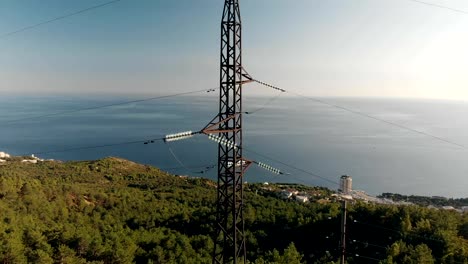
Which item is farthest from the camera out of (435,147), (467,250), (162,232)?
(435,147)

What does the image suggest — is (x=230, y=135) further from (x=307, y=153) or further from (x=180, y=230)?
(x=307, y=153)

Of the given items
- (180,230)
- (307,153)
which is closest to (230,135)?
(180,230)

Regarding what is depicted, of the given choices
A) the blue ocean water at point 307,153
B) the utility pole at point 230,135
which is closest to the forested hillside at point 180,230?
the utility pole at point 230,135

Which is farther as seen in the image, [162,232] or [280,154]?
[280,154]

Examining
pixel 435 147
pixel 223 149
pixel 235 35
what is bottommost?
pixel 435 147

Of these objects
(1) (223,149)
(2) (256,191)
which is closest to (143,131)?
(2) (256,191)

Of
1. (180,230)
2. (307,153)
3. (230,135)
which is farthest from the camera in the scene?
(307,153)

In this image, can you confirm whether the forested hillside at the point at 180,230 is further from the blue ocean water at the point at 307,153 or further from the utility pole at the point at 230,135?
the blue ocean water at the point at 307,153

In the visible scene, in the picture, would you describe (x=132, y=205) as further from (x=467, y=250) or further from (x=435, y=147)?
(x=435, y=147)
